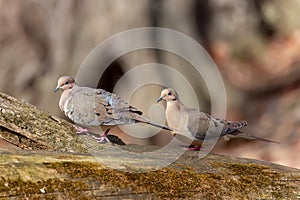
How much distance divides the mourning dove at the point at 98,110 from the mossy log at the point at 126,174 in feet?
3.25

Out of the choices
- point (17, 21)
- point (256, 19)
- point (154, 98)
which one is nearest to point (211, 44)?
point (256, 19)

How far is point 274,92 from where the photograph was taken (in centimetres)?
1216

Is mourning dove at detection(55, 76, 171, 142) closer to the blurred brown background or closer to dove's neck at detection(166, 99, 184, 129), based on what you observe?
dove's neck at detection(166, 99, 184, 129)

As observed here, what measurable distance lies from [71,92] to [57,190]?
94.9 inches

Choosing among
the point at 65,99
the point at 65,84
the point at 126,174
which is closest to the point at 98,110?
the point at 65,99

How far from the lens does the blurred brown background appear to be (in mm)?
10703

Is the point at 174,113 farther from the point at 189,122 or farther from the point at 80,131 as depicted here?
the point at 80,131

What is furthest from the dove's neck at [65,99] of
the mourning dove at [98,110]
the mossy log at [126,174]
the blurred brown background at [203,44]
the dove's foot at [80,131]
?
the blurred brown background at [203,44]

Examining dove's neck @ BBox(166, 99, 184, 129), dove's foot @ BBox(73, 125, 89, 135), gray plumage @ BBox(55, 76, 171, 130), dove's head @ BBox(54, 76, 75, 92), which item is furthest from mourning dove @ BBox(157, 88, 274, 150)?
dove's foot @ BBox(73, 125, 89, 135)

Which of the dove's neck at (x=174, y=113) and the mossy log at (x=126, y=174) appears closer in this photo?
the mossy log at (x=126, y=174)

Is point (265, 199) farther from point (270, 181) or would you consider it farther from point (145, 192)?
point (145, 192)

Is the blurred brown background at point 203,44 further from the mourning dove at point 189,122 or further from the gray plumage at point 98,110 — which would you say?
the gray plumage at point 98,110

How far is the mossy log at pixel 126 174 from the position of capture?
84.0 inches

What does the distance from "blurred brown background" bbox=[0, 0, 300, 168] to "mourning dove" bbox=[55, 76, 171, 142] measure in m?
6.05
